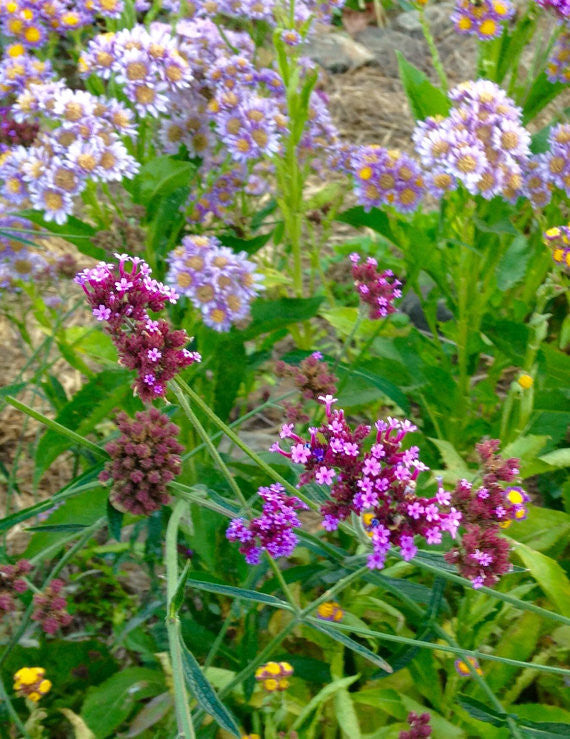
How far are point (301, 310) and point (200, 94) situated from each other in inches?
25.4

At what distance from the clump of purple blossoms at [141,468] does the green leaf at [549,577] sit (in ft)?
2.46

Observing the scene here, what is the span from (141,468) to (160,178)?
3.23 ft

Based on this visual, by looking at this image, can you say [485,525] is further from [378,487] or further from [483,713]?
[483,713]

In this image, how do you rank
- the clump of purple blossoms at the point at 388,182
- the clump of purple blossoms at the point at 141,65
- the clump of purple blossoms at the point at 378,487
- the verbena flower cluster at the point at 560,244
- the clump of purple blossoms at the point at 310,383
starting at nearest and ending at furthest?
1. the clump of purple blossoms at the point at 378,487
2. the clump of purple blossoms at the point at 310,383
3. the verbena flower cluster at the point at 560,244
4. the clump of purple blossoms at the point at 141,65
5. the clump of purple blossoms at the point at 388,182

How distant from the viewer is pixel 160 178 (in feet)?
6.15

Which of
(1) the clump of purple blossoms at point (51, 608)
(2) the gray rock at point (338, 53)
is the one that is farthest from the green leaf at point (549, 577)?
(2) the gray rock at point (338, 53)

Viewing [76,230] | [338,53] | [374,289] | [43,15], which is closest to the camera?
[374,289]

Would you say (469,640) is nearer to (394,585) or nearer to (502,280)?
(394,585)

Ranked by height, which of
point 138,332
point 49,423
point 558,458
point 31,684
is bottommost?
point 31,684

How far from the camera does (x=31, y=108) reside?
1.94 meters

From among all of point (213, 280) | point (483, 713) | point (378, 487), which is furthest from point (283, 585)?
point (213, 280)

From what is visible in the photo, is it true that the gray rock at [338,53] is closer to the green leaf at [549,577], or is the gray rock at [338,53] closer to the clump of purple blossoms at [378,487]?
the green leaf at [549,577]

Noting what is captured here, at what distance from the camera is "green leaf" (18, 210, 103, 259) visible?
1880 millimetres

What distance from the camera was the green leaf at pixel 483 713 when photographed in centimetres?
130
